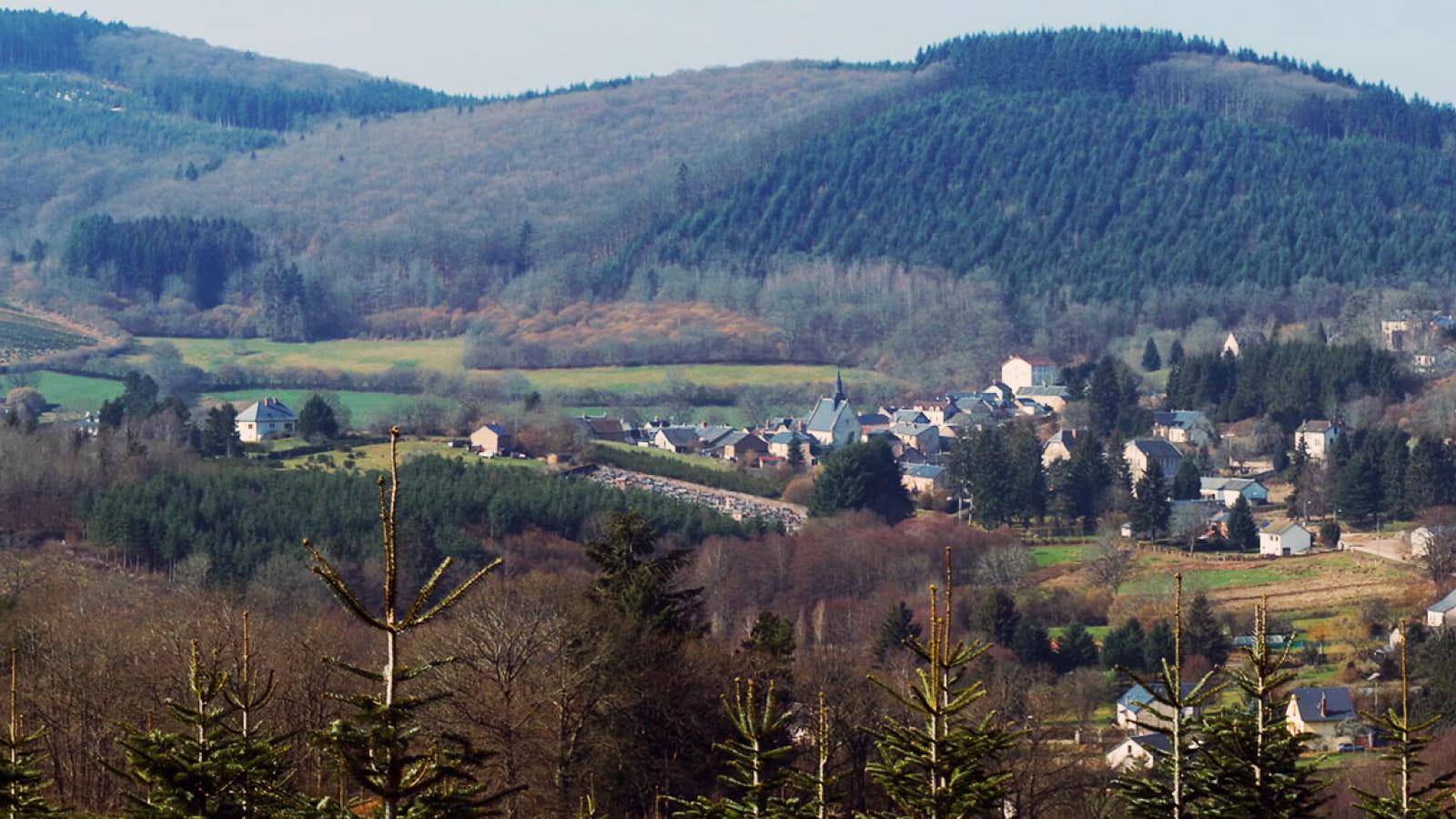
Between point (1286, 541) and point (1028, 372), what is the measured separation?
66.0 meters

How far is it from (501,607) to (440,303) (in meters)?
144

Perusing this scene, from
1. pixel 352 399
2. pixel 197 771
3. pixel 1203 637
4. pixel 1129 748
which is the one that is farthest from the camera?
pixel 352 399

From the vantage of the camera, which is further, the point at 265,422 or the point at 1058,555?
the point at 265,422

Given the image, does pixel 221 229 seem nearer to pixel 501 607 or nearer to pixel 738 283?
pixel 738 283

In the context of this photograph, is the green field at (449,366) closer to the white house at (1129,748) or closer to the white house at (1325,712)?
the white house at (1325,712)

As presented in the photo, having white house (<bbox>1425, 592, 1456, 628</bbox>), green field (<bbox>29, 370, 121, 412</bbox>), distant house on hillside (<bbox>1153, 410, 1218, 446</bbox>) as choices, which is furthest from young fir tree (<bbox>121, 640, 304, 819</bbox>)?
green field (<bbox>29, 370, 121, 412</bbox>)

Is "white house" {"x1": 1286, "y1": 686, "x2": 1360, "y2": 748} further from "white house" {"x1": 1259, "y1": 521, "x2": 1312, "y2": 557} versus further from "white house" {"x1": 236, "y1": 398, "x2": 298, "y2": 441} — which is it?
"white house" {"x1": 236, "y1": 398, "x2": 298, "y2": 441}

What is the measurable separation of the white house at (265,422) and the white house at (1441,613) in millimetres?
50280

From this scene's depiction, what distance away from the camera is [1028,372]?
481 feet

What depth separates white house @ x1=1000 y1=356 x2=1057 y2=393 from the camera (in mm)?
146125

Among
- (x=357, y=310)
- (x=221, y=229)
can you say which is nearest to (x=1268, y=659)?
(x=357, y=310)

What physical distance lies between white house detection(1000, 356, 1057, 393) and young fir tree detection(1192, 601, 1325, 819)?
12264 cm

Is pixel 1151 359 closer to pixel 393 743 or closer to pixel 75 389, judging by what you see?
pixel 75 389

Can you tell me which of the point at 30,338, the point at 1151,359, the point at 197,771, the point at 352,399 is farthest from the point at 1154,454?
the point at 197,771
